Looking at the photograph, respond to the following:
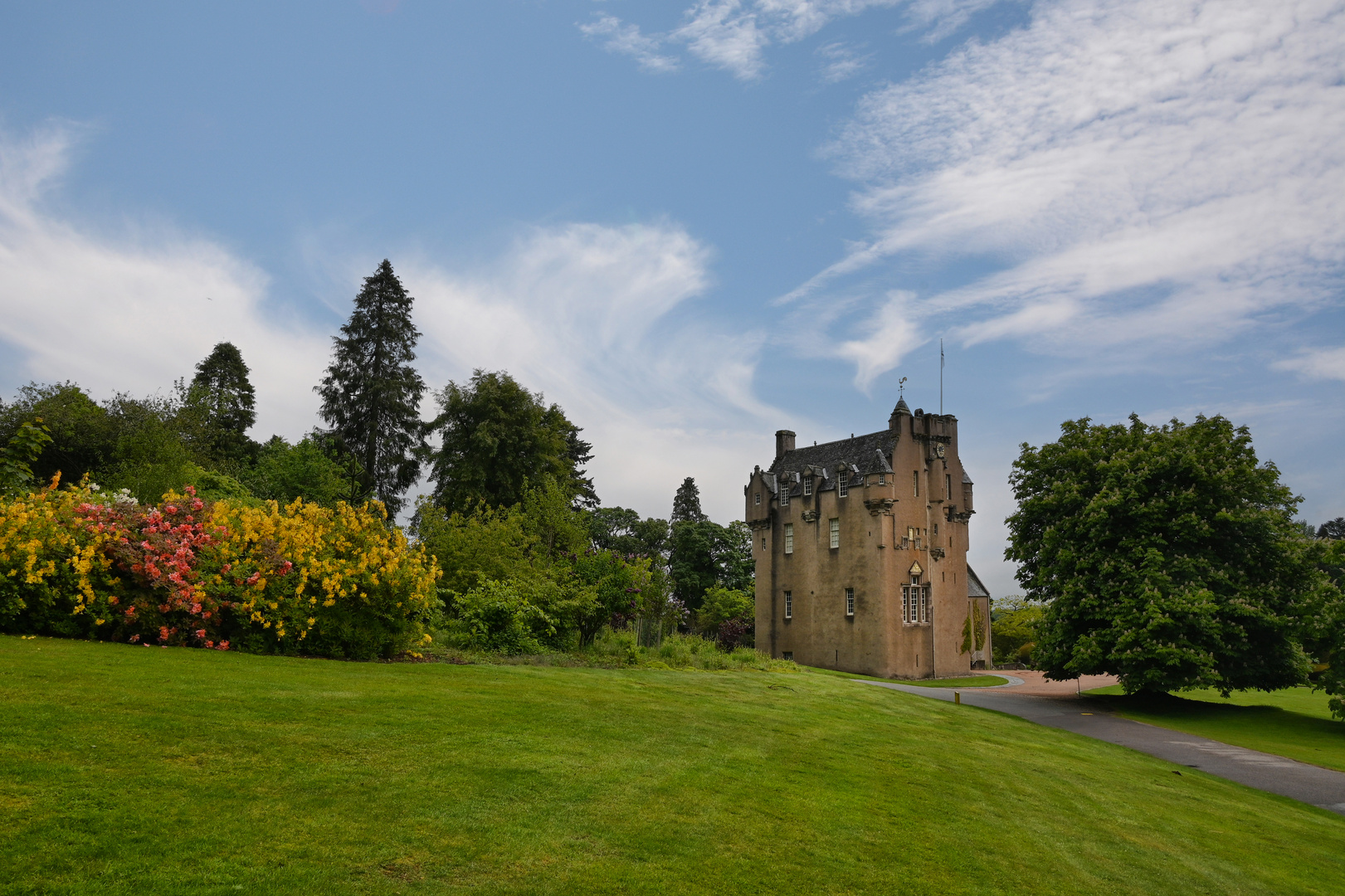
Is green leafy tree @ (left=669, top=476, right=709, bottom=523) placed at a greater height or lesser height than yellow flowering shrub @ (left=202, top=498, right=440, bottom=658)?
greater

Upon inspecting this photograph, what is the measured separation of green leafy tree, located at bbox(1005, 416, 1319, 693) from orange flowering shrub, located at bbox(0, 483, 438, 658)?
2354 centimetres

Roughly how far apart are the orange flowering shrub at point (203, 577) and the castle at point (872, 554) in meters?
35.0

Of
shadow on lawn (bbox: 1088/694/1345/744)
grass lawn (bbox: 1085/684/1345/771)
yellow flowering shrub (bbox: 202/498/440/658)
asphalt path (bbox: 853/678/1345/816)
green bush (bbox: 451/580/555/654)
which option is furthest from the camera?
shadow on lawn (bbox: 1088/694/1345/744)

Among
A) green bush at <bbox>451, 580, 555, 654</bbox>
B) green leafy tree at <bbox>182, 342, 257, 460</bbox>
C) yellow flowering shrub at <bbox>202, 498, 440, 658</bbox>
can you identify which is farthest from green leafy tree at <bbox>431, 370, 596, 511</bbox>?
yellow flowering shrub at <bbox>202, 498, 440, 658</bbox>

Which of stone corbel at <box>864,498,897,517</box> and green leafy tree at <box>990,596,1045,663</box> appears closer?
stone corbel at <box>864,498,897,517</box>

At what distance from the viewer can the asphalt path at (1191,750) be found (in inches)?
691

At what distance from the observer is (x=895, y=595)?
4638 cm

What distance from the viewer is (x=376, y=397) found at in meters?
50.2

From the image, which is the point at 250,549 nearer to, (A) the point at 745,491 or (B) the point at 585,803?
(B) the point at 585,803

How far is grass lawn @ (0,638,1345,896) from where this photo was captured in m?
5.67

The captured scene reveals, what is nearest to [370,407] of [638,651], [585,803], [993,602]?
[638,651]

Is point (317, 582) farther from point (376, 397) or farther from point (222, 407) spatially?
point (222, 407)

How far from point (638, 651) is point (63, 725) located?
58.8 ft

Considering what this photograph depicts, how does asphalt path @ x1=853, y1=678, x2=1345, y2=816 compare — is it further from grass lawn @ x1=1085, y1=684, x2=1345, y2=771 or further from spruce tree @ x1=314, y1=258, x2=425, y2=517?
spruce tree @ x1=314, y1=258, x2=425, y2=517
